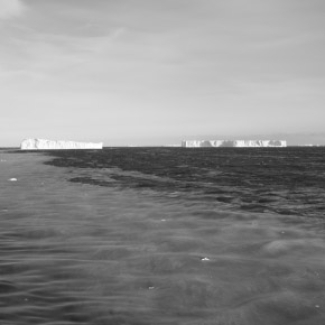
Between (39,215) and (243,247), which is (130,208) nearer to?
(39,215)

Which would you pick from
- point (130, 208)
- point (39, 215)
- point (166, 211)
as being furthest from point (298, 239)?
point (39, 215)

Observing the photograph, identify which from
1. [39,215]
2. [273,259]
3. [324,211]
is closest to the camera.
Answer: [273,259]

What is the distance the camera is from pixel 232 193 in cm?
1873

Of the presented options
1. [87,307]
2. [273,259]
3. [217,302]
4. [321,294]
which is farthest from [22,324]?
[273,259]

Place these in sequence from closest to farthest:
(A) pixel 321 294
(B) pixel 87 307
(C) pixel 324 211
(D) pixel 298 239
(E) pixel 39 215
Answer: (B) pixel 87 307
(A) pixel 321 294
(D) pixel 298 239
(E) pixel 39 215
(C) pixel 324 211

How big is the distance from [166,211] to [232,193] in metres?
6.09

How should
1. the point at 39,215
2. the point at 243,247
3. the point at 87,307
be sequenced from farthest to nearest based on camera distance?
the point at 39,215 → the point at 243,247 → the point at 87,307

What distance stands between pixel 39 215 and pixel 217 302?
8472 mm

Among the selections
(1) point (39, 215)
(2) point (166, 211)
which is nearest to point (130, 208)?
(2) point (166, 211)

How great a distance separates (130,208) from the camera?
564 inches

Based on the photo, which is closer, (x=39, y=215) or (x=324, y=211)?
(x=39, y=215)

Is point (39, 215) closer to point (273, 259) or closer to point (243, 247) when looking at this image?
point (243, 247)

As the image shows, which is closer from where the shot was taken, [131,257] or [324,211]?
[131,257]

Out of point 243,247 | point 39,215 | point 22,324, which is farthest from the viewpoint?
point 39,215
